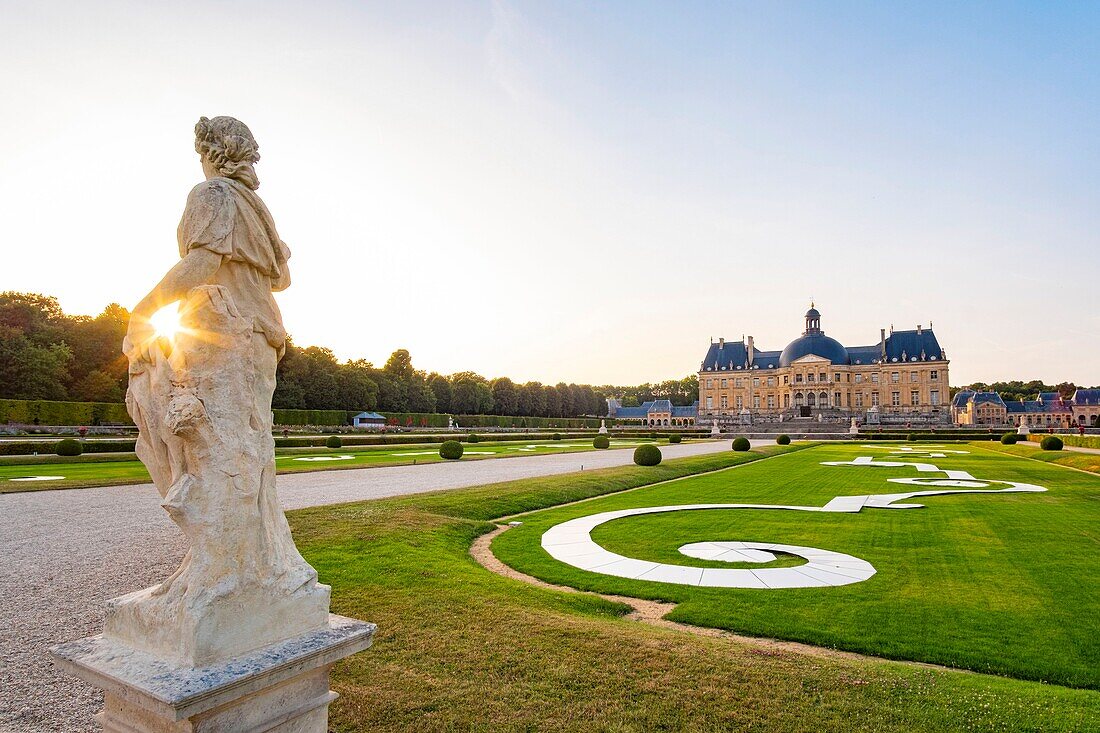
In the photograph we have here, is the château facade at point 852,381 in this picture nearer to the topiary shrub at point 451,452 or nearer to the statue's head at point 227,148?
the topiary shrub at point 451,452

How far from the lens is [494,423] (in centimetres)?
8031

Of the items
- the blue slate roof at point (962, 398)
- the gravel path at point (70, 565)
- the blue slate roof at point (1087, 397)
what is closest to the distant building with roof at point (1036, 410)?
the blue slate roof at point (1087, 397)

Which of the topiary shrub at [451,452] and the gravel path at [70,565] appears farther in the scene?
the topiary shrub at [451,452]

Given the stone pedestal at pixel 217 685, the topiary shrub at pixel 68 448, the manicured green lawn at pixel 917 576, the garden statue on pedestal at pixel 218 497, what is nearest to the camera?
the stone pedestal at pixel 217 685

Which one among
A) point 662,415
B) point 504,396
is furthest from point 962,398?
point 504,396

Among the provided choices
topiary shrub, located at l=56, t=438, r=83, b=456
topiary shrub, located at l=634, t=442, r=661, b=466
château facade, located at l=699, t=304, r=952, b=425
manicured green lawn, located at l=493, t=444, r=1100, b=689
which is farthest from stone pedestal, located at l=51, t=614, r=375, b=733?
château facade, located at l=699, t=304, r=952, b=425

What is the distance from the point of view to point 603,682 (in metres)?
4.39

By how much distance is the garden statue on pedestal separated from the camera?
8.86ft

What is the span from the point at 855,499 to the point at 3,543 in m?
15.9

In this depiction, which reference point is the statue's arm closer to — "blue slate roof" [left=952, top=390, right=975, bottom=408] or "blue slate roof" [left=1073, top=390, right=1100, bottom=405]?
"blue slate roof" [left=952, top=390, right=975, bottom=408]

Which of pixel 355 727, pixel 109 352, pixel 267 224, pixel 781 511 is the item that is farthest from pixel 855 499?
pixel 109 352

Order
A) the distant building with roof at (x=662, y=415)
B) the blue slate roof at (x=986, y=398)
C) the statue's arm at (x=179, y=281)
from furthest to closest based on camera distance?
the distant building with roof at (x=662, y=415) < the blue slate roof at (x=986, y=398) < the statue's arm at (x=179, y=281)

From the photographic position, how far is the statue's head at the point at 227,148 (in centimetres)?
315

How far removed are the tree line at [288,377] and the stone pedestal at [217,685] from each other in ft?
156
